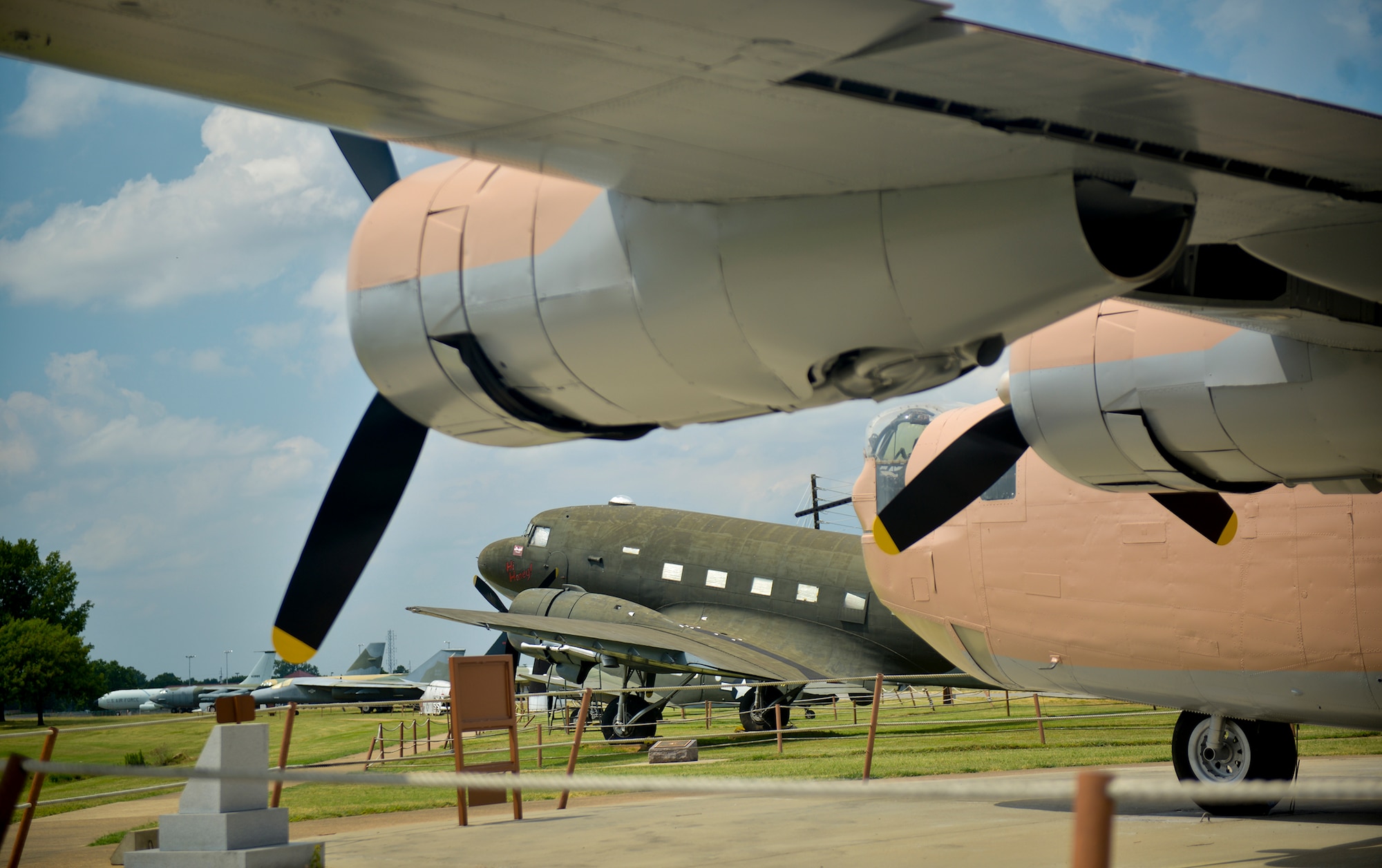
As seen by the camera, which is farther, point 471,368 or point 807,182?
point 471,368

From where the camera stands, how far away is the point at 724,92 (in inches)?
118

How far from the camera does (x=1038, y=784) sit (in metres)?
2.66

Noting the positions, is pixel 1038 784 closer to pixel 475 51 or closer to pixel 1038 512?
pixel 475 51

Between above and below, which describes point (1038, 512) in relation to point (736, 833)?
above

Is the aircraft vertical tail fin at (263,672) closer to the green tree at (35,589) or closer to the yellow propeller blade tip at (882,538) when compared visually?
the green tree at (35,589)

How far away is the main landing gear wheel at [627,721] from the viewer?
67.6 feet

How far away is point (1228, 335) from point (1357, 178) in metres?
2.95

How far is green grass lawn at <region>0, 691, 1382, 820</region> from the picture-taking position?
45.9 ft

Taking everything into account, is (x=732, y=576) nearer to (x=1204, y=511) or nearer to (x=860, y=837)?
(x=860, y=837)

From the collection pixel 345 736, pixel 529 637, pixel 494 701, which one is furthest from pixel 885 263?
pixel 345 736

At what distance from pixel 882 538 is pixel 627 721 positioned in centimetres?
1390

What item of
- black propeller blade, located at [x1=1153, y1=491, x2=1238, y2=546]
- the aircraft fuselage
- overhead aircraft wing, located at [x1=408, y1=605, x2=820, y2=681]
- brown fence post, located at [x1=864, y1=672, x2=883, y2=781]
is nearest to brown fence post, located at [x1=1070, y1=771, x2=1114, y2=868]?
black propeller blade, located at [x1=1153, y1=491, x2=1238, y2=546]

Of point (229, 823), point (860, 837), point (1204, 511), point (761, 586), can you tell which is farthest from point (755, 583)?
point (229, 823)

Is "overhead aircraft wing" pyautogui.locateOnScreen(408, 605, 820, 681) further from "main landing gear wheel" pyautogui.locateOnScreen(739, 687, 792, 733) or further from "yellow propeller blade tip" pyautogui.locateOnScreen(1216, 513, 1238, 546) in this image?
"yellow propeller blade tip" pyautogui.locateOnScreen(1216, 513, 1238, 546)
